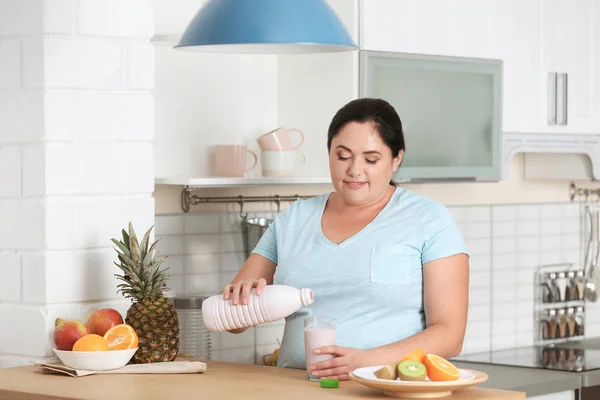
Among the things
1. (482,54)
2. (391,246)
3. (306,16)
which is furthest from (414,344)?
(482,54)

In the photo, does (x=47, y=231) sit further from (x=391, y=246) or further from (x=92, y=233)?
Answer: (x=391, y=246)

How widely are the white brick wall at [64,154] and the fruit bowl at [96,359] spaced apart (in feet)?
0.68

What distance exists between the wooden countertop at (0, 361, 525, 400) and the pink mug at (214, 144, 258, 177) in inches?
41.6

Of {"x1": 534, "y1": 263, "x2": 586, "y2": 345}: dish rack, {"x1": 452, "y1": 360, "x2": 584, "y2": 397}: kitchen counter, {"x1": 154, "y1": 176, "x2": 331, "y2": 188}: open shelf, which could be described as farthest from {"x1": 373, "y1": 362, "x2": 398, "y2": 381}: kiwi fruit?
{"x1": 534, "y1": 263, "x2": 586, "y2": 345}: dish rack

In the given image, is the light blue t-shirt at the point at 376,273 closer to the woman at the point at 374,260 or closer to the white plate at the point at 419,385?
the woman at the point at 374,260

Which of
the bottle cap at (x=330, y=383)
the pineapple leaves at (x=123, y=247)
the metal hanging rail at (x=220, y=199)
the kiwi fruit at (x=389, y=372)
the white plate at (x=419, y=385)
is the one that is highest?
the metal hanging rail at (x=220, y=199)

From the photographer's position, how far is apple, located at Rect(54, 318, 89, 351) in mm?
2854

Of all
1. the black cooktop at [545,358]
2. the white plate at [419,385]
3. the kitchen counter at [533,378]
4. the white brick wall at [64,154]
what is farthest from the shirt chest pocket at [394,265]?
the black cooktop at [545,358]

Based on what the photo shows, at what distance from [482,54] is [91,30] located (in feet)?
5.67

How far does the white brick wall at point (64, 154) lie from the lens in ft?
9.78

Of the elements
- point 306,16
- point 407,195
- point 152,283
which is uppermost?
point 306,16

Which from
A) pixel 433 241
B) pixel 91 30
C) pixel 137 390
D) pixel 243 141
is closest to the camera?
pixel 137 390

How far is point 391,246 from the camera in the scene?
2.85m

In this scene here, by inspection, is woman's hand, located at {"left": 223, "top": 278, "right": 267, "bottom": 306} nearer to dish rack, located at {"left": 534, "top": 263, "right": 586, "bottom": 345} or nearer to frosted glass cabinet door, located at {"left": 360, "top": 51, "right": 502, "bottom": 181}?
frosted glass cabinet door, located at {"left": 360, "top": 51, "right": 502, "bottom": 181}
